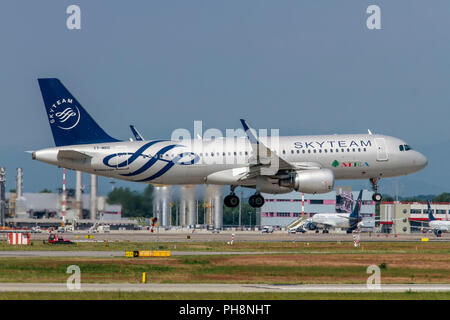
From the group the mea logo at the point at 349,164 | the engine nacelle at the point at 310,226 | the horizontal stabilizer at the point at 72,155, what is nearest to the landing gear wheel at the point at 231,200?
the mea logo at the point at 349,164

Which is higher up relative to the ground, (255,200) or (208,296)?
(255,200)

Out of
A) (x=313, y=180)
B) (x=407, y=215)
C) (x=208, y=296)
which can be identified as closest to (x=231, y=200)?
(x=313, y=180)

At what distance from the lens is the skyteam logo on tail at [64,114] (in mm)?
68688

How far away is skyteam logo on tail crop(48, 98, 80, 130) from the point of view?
68688 mm

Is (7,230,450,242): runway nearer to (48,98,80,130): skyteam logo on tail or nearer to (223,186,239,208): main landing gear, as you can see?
(223,186,239,208): main landing gear

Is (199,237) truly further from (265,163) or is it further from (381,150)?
(381,150)

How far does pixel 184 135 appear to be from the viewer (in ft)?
228

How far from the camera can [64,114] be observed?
2721 inches

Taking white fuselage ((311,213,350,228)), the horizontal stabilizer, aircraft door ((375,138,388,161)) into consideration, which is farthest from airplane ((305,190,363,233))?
the horizontal stabilizer

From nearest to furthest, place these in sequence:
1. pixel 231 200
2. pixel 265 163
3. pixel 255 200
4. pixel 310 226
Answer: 1. pixel 265 163
2. pixel 255 200
3. pixel 231 200
4. pixel 310 226

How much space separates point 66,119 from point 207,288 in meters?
35.3

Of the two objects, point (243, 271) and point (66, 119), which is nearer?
point (243, 271)
